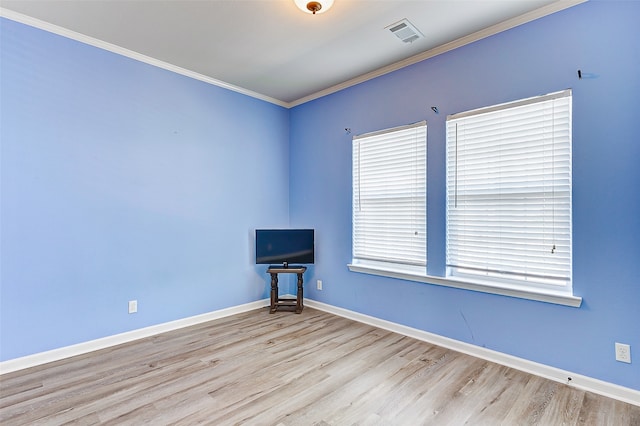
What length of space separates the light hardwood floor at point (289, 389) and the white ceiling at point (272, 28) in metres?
2.81

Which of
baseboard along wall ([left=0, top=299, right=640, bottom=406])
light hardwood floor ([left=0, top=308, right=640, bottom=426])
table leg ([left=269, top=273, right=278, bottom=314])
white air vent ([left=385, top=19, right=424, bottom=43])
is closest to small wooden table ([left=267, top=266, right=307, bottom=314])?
table leg ([left=269, top=273, right=278, bottom=314])

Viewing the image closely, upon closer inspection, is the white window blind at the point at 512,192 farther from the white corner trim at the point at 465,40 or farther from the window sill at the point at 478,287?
the white corner trim at the point at 465,40

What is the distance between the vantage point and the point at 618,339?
2193 mm

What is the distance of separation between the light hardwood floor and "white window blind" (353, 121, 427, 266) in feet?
3.17

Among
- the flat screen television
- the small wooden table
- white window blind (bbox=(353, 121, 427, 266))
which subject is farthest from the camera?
the flat screen television

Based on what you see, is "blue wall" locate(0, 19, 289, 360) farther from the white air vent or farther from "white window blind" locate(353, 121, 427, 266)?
the white air vent

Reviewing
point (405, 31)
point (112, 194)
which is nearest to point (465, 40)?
point (405, 31)

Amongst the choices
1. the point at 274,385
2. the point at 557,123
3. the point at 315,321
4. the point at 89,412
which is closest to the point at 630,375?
the point at 557,123

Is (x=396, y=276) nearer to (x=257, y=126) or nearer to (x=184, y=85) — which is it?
(x=257, y=126)

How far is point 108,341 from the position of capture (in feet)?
9.85

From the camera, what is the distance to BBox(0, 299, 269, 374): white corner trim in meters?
2.56

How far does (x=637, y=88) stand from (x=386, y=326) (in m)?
2.83

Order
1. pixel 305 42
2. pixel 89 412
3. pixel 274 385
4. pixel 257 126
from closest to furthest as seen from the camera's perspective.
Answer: pixel 89 412
pixel 274 385
pixel 305 42
pixel 257 126

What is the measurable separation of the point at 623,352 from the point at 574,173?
4.15ft
